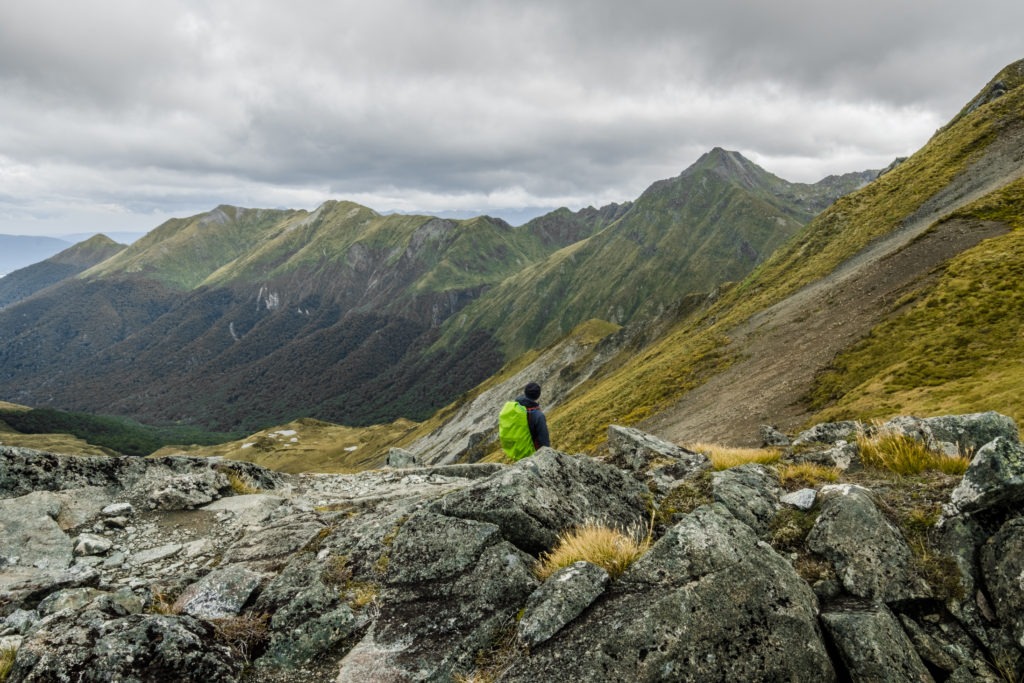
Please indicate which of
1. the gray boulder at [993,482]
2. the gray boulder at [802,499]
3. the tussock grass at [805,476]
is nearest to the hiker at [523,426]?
the tussock grass at [805,476]

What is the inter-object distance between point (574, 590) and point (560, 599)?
0.22 meters

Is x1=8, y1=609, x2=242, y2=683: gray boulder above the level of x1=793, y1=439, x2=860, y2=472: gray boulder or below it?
above

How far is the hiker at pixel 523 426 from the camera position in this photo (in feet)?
47.5

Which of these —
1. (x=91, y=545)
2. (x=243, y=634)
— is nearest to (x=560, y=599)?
(x=243, y=634)

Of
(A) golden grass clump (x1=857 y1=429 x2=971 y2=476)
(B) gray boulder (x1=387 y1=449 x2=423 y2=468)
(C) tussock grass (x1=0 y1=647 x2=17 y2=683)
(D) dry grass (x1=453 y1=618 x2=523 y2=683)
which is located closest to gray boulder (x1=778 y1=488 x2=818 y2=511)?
(A) golden grass clump (x1=857 y1=429 x2=971 y2=476)

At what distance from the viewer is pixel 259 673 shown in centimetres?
674

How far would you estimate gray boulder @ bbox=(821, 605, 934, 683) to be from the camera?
5145mm

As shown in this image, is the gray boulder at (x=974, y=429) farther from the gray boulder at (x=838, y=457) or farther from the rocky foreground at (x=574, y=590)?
the gray boulder at (x=838, y=457)

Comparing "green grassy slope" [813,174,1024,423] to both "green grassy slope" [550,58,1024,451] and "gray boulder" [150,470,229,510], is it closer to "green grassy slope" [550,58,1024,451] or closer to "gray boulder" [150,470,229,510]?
"green grassy slope" [550,58,1024,451]

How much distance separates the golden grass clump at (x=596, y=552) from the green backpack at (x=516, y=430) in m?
6.84

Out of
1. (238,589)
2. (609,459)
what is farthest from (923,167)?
(238,589)

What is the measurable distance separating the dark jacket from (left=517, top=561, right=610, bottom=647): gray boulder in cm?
777

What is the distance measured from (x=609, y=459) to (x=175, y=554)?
12.3 meters

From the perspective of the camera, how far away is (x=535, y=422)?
14.5m
